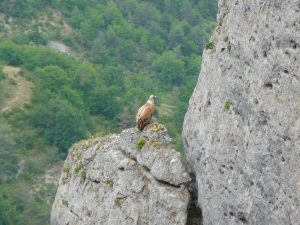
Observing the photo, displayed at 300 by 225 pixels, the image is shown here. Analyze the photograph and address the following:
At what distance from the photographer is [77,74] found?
399ft

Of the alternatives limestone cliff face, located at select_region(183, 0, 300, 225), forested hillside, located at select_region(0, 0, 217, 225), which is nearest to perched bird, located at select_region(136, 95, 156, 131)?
limestone cliff face, located at select_region(183, 0, 300, 225)

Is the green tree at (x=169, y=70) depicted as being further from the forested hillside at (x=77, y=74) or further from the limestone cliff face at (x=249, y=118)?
the limestone cliff face at (x=249, y=118)

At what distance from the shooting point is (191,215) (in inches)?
928

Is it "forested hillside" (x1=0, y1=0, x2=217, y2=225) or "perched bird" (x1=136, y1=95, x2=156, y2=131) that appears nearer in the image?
"perched bird" (x1=136, y1=95, x2=156, y2=131)

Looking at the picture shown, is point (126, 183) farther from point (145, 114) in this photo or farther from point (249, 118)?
point (249, 118)

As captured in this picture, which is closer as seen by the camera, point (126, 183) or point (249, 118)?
point (249, 118)

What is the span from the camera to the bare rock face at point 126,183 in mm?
23517

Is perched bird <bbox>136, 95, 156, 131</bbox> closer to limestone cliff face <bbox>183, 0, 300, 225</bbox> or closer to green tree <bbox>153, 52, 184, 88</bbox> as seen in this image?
limestone cliff face <bbox>183, 0, 300, 225</bbox>

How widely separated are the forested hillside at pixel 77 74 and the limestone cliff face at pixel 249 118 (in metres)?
57.0

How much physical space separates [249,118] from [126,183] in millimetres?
5589

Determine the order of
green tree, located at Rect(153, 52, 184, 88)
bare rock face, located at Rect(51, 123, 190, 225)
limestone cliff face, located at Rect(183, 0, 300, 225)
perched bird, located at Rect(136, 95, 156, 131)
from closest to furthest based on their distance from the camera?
limestone cliff face, located at Rect(183, 0, 300, 225) < bare rock face, located at Rect(51, 123, 190, 225) < perched bird, located at Rect(136, 95, 156, 131) < green tree, located at Rect(153, 52, 184, 88)

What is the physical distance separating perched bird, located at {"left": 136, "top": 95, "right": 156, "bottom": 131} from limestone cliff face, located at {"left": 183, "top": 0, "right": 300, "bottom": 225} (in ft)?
6.96

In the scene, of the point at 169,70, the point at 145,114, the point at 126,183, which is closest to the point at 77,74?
the point at 169,70

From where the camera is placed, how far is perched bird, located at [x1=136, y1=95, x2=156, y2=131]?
989 inches
